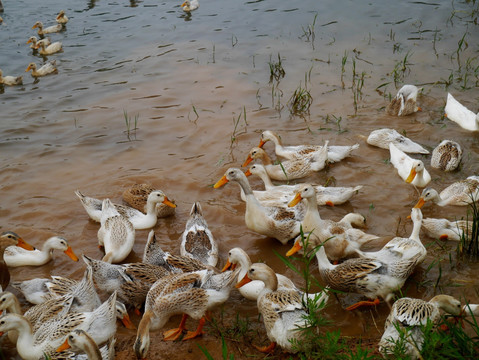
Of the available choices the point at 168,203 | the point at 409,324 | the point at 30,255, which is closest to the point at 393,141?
the point at 168,203

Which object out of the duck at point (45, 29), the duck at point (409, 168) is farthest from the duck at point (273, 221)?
the duck at point (45, 29)

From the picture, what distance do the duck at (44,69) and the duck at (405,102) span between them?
786 centimetres

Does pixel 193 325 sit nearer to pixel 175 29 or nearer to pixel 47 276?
pixel 47 276

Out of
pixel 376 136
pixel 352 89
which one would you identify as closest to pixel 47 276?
pixel 376 136

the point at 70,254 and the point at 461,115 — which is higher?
the point at 461,115

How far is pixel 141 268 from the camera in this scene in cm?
576

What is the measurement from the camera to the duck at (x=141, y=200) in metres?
7.36

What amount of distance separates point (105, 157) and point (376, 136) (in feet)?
15.0

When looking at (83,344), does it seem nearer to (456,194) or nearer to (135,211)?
(135,211)

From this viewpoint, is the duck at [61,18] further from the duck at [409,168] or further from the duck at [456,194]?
the duck at [456,194]

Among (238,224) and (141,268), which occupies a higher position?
(141,268)

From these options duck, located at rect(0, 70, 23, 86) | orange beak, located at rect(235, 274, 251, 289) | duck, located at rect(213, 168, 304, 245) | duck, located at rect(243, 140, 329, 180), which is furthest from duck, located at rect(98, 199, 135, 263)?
duck, located at rect(0, 70, 23, 86)

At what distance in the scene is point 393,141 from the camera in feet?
26.9

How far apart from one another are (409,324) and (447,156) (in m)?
4.07
